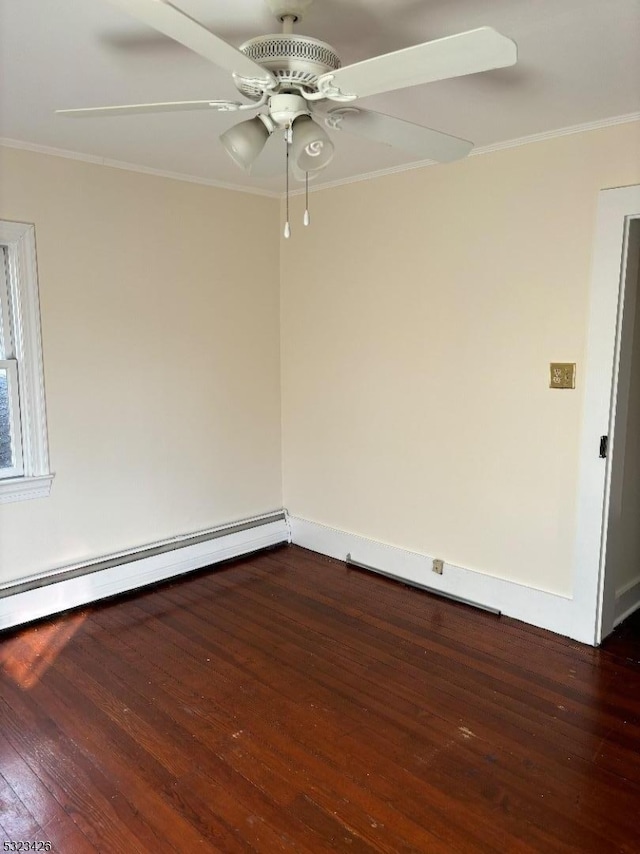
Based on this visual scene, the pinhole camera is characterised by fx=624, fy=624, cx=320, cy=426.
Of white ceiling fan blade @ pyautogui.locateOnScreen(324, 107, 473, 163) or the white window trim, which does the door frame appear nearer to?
white ceiling fan blade @ pyautogui.locateOnScreen(324, 107, 473, 163)

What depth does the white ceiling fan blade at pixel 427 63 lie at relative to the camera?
4.16 feet

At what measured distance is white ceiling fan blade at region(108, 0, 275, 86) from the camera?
1.17 meters

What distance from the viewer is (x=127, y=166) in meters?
3.37

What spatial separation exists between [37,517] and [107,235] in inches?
60.7

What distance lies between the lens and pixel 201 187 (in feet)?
12.3

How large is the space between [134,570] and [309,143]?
2706 millimetres

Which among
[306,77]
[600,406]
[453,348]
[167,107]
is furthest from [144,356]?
[600,406]

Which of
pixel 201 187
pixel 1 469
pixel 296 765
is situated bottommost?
pixel 296 765

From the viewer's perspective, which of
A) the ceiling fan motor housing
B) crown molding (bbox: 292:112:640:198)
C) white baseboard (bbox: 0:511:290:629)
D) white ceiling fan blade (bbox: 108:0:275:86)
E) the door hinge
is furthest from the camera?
white baseboard (bbox: 0:511:290:629)


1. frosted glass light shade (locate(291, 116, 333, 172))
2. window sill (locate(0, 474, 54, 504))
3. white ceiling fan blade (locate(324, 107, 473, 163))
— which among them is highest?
white ceiling fan blade (locate(324, 107, 473, 163))

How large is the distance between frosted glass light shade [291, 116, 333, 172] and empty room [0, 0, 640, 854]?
0.4 inches

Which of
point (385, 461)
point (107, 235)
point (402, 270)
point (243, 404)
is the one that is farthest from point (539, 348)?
point (107, 235)

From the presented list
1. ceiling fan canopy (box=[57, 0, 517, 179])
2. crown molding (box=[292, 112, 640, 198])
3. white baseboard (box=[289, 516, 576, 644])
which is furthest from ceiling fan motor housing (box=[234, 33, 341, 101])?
white baseboard (box=[289, 516, 576, 644])

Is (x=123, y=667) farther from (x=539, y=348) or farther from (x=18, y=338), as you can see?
(x=539, y=348)
